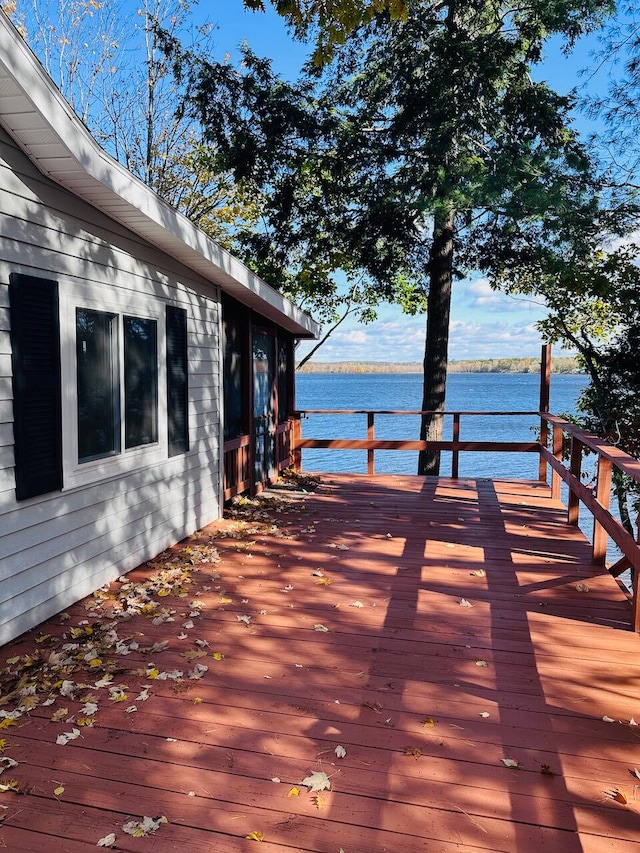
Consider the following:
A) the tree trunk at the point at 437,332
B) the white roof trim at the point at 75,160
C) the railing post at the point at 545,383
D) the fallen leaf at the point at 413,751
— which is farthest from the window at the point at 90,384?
the tree trunk at the point at 437,332

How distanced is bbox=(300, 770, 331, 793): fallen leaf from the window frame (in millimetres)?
2379

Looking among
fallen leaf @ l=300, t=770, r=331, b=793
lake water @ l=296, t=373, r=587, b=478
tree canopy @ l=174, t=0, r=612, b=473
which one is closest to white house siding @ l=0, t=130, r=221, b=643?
fallen leaf @ l=300, t=770, r=331, b=793

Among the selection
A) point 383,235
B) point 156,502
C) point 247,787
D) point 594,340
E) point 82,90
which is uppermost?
point 82,90

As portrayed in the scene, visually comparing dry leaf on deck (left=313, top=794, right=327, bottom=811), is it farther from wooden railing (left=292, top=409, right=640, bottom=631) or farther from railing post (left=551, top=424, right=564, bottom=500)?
railing post (left=551, top=424, right=564, bottom=500)

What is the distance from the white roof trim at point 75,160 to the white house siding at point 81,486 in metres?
0.11

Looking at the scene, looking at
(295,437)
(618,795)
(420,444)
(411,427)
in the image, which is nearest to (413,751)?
(618,795)

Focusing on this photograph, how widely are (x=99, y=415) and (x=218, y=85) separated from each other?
8036 millimetres

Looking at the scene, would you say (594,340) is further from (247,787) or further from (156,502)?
(247,787)

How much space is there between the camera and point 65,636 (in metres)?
3.55

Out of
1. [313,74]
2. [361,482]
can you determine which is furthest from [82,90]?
[361,482]

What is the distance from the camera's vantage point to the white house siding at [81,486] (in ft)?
11.1

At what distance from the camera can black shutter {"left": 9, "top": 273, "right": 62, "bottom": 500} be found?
11.1 ft

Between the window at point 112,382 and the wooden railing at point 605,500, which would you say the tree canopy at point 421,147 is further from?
the window at point 112,382

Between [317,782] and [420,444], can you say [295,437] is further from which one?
[317,782]
